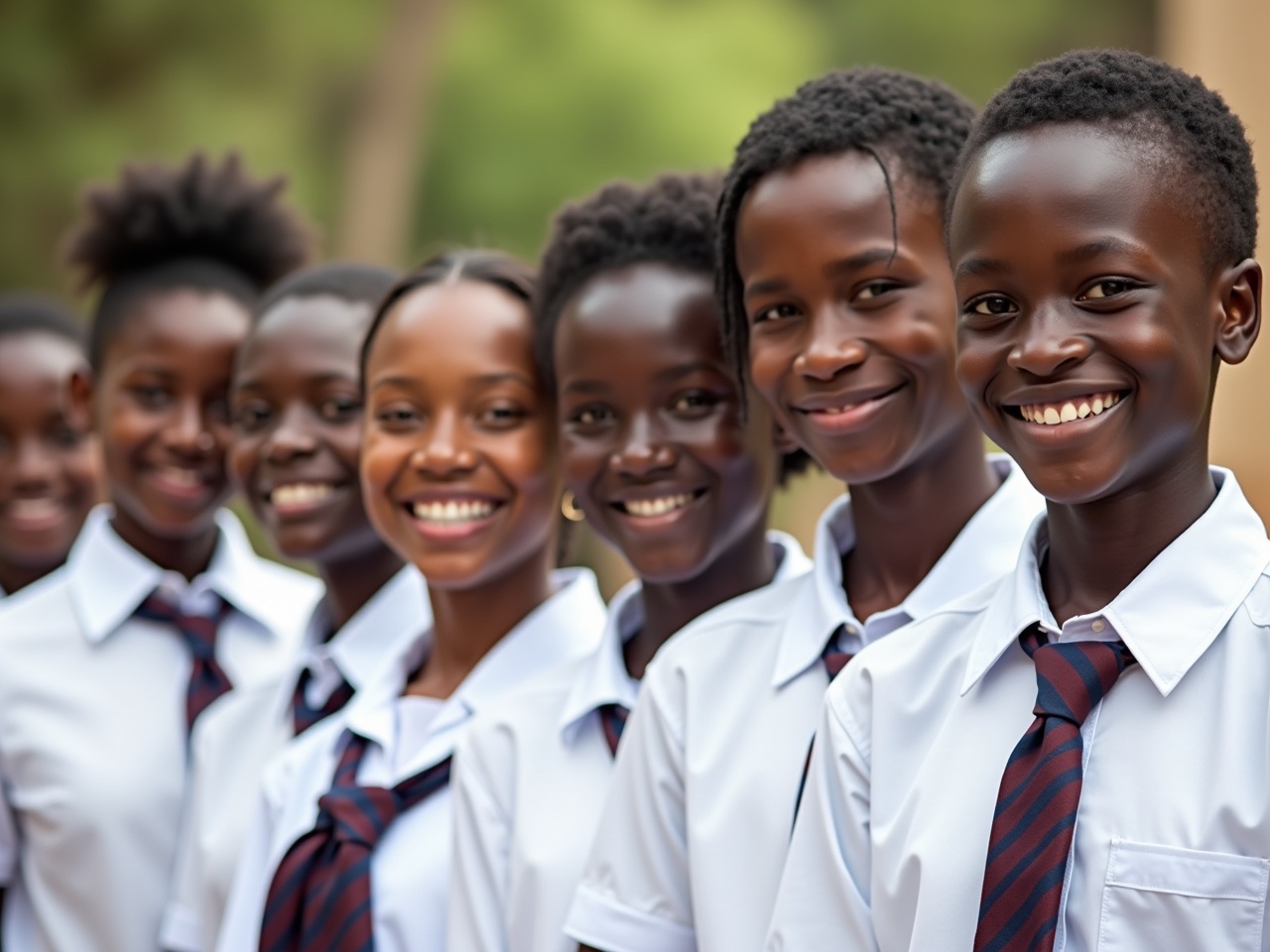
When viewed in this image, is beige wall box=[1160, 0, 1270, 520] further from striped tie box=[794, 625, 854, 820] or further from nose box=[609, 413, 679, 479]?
striped tie box=[794, 625, 854, 820]

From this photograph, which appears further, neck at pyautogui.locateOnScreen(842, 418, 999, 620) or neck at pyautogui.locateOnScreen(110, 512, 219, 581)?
neck at pyautogui.locateOnScreen(110, 512, 219, 581)

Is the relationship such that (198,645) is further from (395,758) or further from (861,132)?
(861,132)

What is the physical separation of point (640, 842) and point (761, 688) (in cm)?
26

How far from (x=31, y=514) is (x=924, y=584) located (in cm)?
257

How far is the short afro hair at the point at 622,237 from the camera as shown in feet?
8.55

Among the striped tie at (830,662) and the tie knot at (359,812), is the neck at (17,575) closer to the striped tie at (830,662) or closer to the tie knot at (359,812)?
the tie knot at (359,812)

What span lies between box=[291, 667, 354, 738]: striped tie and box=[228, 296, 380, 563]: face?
259 millimetres

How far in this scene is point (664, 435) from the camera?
2.47m

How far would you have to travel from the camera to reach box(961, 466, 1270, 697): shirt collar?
1.67 metres

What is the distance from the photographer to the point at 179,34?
935 cm

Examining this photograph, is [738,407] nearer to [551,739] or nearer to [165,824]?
[551,739]

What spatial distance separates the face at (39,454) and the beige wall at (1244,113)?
3.62 m

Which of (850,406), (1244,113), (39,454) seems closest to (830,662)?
(850,406)

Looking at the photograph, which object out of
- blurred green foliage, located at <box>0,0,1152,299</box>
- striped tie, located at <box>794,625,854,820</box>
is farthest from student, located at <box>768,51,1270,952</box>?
blurred green foliage, located at <box>0,0,1152,299</box>
